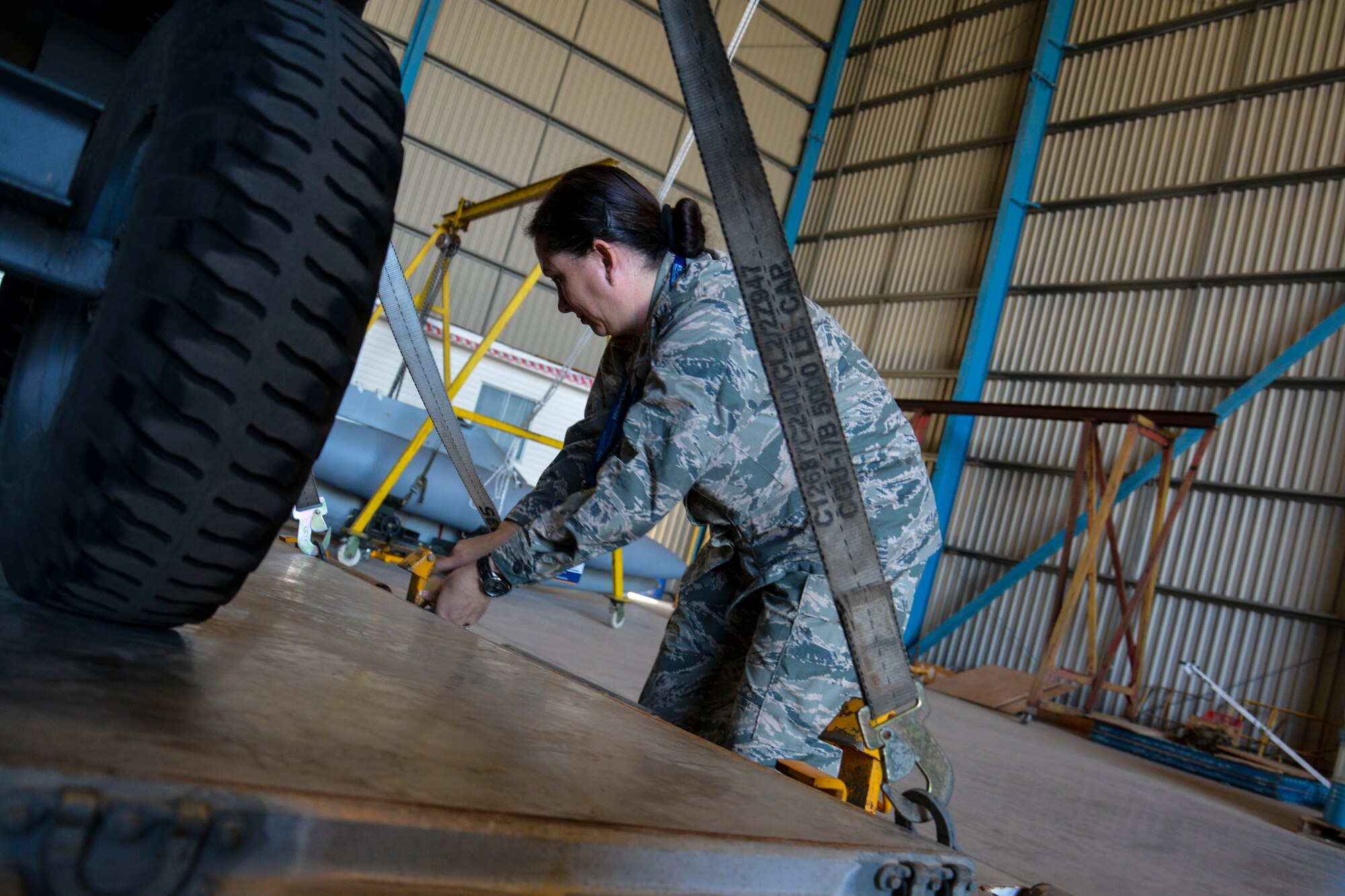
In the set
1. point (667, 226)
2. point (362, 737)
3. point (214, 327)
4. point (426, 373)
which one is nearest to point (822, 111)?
point (426, 373)

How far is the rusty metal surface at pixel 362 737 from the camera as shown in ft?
1.73

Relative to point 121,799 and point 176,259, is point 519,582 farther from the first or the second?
point 121,799

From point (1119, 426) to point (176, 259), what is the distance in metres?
10.9

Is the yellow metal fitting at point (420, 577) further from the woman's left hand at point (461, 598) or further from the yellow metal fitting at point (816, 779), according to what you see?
the yellow metal fitting at point (816, 779)

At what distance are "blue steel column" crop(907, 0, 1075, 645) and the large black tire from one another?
11.5 metres

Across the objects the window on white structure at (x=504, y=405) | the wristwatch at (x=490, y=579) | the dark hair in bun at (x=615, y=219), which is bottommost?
the wristwatch at (x=490, y=579)

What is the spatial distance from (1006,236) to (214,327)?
488 inches

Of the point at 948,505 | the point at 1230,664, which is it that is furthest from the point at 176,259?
the point at 948,505

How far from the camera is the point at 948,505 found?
38.8 feet

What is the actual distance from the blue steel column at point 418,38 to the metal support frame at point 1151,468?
993 centimetres

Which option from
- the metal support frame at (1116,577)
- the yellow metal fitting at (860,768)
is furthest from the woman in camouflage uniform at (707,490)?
the metal support frame at (1116,577)

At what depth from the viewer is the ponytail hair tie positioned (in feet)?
5.74

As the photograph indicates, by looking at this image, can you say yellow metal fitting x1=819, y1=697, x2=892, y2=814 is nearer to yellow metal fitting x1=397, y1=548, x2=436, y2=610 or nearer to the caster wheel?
yellow metal fitting x1=397, y1=548, x2=436, y2=610

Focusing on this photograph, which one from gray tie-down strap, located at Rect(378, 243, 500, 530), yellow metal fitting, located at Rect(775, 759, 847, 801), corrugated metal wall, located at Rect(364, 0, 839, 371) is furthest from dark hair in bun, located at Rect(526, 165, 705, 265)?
→ corrugated metal wall, located at Rect(364, 0, 839, 371)
